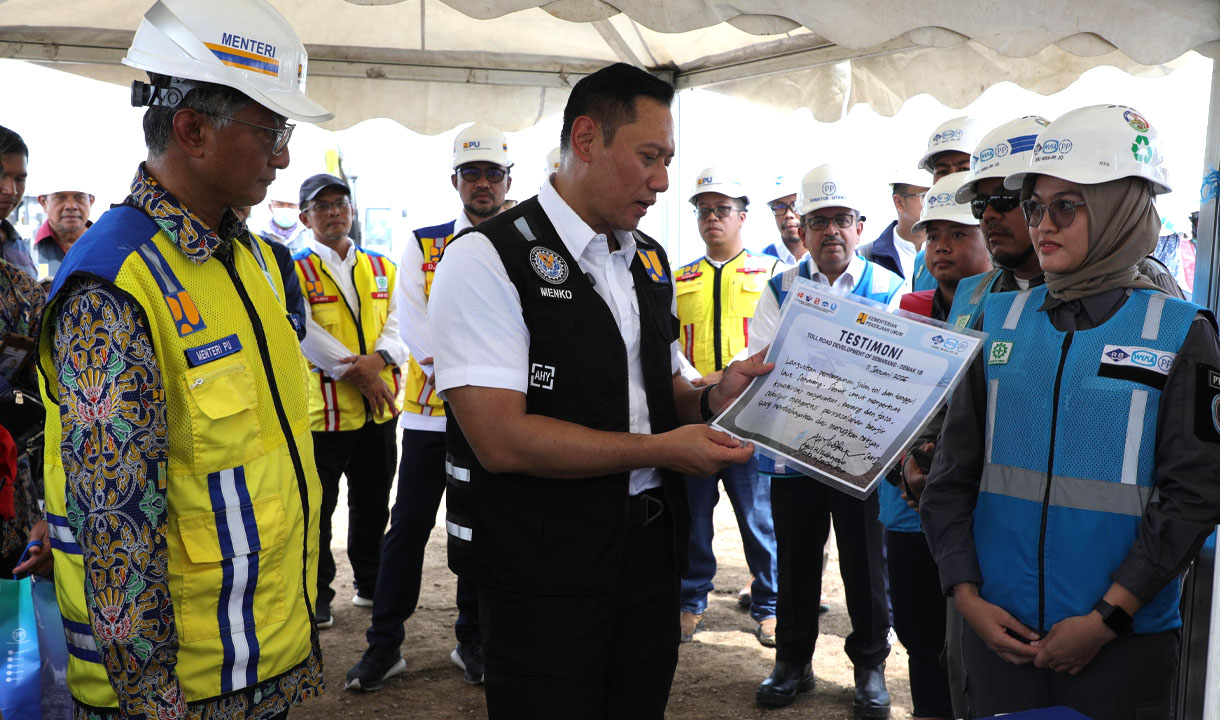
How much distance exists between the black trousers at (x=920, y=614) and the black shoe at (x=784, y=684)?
87 cm

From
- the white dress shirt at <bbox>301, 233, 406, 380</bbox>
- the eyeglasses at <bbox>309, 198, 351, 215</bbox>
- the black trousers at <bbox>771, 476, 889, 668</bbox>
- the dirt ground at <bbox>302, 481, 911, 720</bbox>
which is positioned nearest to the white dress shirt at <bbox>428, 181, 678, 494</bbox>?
the black trousers at <bbox>771, 476, 889, 668</bbox>

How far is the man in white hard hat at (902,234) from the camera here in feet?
16.9

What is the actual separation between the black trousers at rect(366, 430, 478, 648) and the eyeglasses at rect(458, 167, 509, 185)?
1351 millimetres

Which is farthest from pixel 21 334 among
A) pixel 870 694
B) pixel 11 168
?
pixel 870 694

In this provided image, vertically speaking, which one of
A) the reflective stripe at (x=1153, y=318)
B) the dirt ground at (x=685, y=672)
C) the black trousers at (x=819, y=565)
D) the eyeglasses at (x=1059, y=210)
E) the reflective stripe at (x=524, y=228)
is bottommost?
the dirt ground at (x=685, y=672)

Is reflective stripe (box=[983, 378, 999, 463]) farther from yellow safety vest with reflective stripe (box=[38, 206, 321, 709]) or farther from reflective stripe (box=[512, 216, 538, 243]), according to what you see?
yellow safety vest with reflective stripe (box=[38, 206, 321, 709])

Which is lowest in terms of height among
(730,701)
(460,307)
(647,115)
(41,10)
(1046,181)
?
(730,701)

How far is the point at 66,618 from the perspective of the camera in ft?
6.05

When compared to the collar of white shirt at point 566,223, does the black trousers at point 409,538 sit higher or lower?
lower

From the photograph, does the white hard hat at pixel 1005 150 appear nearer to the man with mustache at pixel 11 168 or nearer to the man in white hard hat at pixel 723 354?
the man in white hard hat at pixel 723 354

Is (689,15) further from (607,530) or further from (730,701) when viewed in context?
(730,701)

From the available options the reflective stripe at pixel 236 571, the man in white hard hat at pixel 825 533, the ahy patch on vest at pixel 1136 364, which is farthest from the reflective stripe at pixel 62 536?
the man in white hard hat at pixel 825 533

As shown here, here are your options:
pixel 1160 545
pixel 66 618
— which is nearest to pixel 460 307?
pixel 66 618

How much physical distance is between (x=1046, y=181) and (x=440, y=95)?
183 inches
